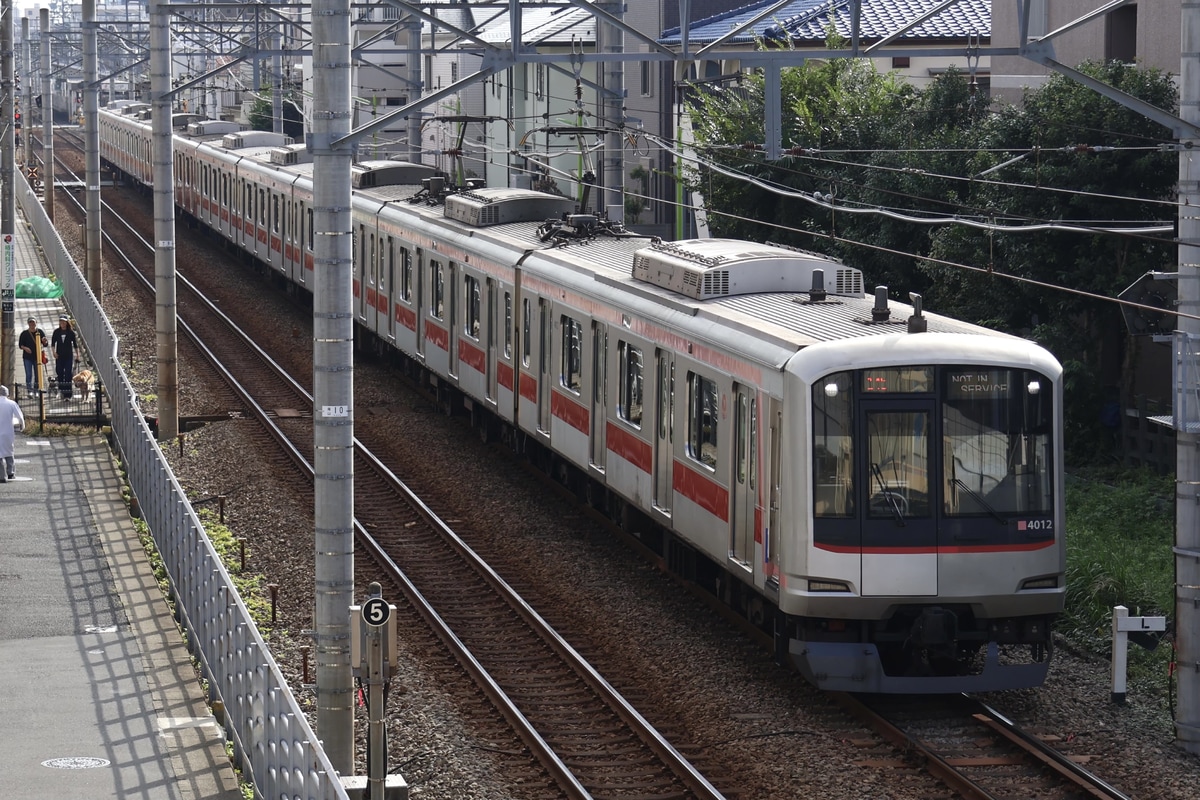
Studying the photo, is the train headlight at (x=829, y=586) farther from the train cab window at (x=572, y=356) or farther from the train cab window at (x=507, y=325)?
the train cab window at (x=507, y=325)

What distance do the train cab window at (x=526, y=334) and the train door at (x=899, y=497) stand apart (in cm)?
703

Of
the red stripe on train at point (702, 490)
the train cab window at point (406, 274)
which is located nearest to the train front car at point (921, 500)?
the red stripe on train at point (702, 490)

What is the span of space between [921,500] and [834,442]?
650 mm

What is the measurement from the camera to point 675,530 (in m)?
13.7

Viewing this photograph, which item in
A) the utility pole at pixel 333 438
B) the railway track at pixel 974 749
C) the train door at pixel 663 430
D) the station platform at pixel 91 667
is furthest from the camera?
the train door at pixel 663 430

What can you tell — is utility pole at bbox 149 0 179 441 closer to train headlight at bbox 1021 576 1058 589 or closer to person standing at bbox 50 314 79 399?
person standing at bbox 50 314 79 399

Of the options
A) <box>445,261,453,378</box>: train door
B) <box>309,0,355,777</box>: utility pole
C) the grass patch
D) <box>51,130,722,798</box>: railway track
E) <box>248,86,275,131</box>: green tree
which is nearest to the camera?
<box>309,0,355,777</box>: utility pole

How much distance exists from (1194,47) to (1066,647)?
4563 millimetres

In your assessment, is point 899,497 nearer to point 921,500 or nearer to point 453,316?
point 921,500

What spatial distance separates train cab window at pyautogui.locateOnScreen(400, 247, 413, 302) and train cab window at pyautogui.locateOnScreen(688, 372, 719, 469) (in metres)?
10.3

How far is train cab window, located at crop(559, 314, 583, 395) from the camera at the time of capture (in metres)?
16.2

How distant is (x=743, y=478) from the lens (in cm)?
1212

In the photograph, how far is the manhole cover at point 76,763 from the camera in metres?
9.78

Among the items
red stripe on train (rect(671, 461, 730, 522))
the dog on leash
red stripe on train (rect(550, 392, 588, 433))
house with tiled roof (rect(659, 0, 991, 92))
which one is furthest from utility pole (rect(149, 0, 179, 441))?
house with tiled roof (rect(659, 0, 991, 92))
